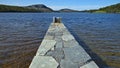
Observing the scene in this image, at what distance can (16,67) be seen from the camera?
7.91 metres

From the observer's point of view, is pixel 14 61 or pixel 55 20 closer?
pixel 14 61

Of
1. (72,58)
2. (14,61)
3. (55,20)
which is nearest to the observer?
(72,58)

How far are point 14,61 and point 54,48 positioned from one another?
1952 millimetres

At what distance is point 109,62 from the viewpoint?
28.9 feet

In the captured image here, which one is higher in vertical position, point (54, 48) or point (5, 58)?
point (54, 48)

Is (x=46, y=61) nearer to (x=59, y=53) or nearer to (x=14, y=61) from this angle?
(x=59, y=53)

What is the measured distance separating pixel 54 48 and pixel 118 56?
3.63 m

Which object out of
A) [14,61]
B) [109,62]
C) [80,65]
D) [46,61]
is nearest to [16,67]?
[14,61]

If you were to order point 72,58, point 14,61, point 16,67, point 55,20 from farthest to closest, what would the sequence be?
1. point 55,20
2. point 14,61
3. point 16,67
4. point 72,58

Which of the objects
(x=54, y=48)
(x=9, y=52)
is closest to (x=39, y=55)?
(x=54, y=48)

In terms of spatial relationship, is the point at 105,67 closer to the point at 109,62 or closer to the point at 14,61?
the point at 109,62

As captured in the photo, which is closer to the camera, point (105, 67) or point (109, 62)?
point (105, 67)

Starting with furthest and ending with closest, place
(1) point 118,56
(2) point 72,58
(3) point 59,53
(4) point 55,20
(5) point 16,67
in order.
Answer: (4) point 55,20 < (1) point 118,56 < (5) point 16,67 < (3) point 59,53 < (2) point 72,58

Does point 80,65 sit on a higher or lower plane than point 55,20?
higher
